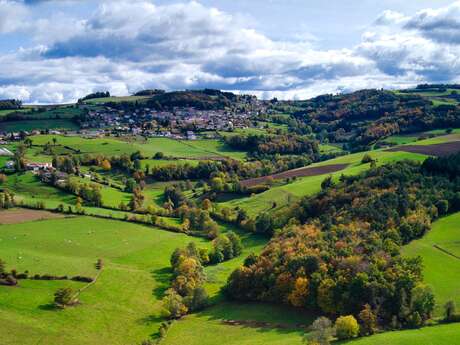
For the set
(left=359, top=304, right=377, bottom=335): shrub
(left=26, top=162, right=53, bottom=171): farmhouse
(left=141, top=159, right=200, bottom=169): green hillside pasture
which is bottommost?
(left=359, top=304, right=377, bottom=335): shrub

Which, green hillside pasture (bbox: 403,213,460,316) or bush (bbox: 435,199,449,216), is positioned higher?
bush (bbox: 435,199,449,216)

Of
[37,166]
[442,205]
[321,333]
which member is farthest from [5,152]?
[321,333]

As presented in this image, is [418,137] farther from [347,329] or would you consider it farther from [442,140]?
[347,329]

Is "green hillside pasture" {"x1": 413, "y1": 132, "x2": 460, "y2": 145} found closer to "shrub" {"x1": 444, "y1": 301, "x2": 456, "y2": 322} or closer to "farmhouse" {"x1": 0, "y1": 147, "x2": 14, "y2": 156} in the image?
"shrub" {"x1": 444, "y1": 301, "x2": 456, "y2": 322}

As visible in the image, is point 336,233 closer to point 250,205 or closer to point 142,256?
point 142,256

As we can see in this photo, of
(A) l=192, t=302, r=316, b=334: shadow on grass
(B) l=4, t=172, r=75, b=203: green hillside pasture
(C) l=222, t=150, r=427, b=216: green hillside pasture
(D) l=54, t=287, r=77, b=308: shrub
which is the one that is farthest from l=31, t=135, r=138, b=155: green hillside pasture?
(A) l=192, t=302, r=316, b=334: shadow on grass
